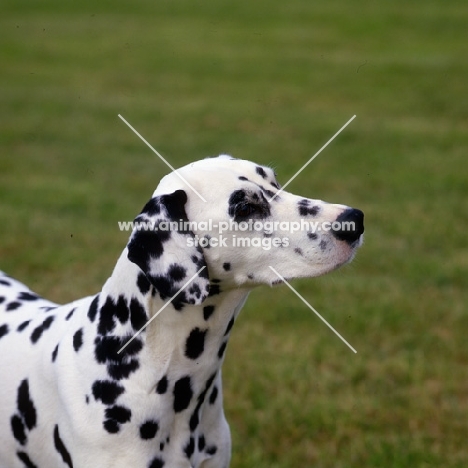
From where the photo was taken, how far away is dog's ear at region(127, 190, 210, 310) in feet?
11.2

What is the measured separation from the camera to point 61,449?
3838mm

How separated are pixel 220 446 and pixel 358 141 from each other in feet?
31.9

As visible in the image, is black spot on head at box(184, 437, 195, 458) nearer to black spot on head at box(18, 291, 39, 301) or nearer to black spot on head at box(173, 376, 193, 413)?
black spot on head at box(173, 376, 193, 413)

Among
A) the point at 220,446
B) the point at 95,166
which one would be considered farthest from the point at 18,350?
the point at 95,166

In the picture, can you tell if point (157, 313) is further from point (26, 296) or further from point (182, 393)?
point (26, 296)

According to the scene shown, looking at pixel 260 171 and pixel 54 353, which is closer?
pixel 260 171

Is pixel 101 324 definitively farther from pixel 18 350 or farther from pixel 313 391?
pixel 313 391

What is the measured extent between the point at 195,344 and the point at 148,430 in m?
0.40

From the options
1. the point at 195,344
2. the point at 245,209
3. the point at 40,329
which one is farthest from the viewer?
the point at 40,329

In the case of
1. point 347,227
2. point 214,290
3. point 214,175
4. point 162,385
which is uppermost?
point 214,175

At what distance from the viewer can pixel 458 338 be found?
6.82 m

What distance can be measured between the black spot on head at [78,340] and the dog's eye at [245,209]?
899 mm

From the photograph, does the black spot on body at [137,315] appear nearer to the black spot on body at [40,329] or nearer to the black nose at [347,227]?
the black spot on body at [40,329]

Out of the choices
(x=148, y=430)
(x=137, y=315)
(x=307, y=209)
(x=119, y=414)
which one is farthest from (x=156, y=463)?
(x=307, y=209)
